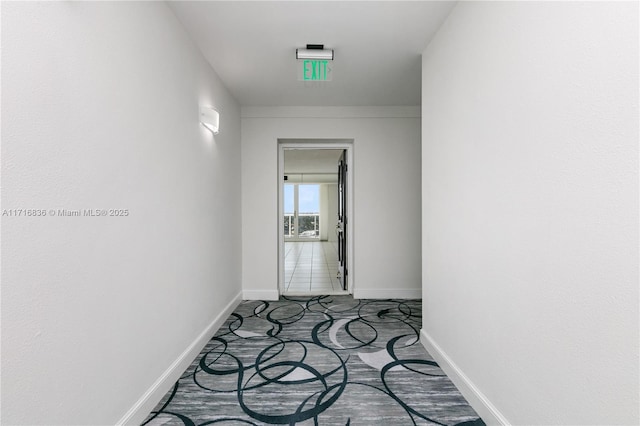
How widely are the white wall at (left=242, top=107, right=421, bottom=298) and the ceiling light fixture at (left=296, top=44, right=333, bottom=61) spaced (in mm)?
1473

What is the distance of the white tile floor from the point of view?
4.56 metres

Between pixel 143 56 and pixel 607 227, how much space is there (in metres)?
2.22

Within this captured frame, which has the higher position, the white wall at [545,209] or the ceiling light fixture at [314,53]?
the ceiling light fixture at [314,53]

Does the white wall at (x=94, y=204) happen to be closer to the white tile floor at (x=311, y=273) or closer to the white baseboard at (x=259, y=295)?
the white baseboard at (x=259, y=295)

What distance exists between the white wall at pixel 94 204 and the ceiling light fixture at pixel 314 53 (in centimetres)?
86

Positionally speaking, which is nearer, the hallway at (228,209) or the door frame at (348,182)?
the hallway at (228,209)

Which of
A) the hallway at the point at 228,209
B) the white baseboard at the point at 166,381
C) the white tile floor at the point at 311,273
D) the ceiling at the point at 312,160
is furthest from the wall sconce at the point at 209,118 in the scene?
the ceiling at the point at 312,160

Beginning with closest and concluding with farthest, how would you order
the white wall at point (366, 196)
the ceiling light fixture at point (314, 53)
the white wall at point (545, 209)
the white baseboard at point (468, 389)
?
the white wall at point (545, 209), the white baseboard at point (468, 389), the ceiling light fixture at point (314, 53), the white wall at point (366, 196)

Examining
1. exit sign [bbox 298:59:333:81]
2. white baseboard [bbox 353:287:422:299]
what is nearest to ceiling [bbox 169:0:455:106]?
exit sign [bbox 298:59:333:81]

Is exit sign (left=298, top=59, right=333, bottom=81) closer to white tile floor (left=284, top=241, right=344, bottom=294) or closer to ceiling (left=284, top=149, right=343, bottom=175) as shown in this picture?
white tile floor (left=284, top=241, right=344, bottom=294)

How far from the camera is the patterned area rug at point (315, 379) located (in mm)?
1702

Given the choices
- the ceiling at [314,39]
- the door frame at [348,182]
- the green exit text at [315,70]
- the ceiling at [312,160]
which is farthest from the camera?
the ceiling at [312,160]

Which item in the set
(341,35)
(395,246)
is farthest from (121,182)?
(395,246)

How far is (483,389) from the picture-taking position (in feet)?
5.45
